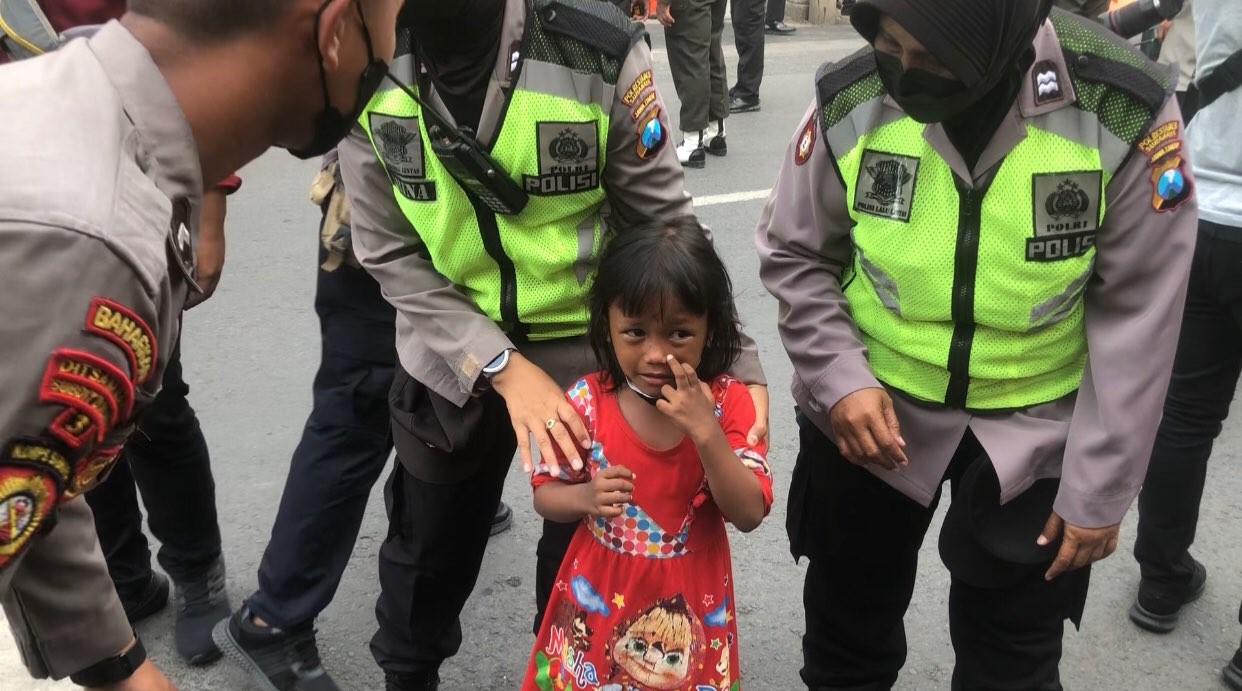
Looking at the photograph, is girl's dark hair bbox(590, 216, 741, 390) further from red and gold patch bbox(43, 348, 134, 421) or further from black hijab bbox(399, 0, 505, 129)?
red and gold patch bbox(43, 348, 134, 421)

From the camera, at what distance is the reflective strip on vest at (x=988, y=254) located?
6.09 ft

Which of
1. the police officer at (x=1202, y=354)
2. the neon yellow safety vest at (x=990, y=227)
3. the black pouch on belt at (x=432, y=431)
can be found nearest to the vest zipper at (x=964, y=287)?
the neon yellow safety vest at (x=990, y=227)

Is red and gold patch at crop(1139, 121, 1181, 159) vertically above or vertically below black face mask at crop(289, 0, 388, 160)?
below

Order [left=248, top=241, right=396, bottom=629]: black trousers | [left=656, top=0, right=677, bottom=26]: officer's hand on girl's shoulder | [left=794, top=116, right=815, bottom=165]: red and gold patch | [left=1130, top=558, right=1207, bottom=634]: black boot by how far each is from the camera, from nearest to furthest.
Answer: [left=794, top=116, right=815, bottom=165]: red and gold patch → [left=248, top=241, right=396, bottom=629]: black trousers → [left=1130, top=558, right=1207, bottom=634]: black boot → [left=656, top=0, right=677, bottom=26]: officer's hand on girl's shoulder

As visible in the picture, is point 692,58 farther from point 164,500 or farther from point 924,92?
point 924,92

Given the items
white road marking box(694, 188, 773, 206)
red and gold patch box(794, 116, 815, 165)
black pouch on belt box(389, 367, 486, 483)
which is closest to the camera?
red and gold patch box(794, 116, 815, 165)

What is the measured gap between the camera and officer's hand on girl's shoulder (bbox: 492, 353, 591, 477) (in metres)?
1.97

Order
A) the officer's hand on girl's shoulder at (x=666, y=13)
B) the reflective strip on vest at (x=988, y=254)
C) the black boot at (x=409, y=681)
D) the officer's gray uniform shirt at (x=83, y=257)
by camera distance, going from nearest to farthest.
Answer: the officer's gray uniform shirt at (x=83, y=257), the reflective strip on vest at (x=988, y=254), the black boot at (x=409, y=681), the officer's hand on girl's shoulder at (x=666, y=13)

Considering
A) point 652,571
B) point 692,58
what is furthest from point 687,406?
point 692,58

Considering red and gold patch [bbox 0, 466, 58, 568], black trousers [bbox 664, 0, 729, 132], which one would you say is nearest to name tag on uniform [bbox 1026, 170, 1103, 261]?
red and gold patch [bbox 0, 466, 58, 568]

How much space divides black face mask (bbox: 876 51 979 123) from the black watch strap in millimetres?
1387

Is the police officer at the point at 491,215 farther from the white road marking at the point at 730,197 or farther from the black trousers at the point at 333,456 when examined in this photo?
the white road marking at the point at 730,197

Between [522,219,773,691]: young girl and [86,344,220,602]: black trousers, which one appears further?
[86,344,220,602]: black trousers

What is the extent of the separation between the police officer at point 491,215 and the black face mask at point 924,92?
0.44 meters
